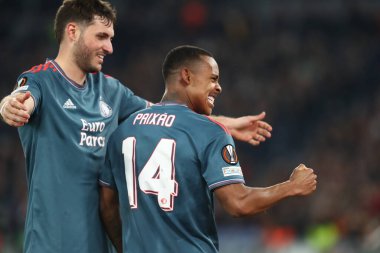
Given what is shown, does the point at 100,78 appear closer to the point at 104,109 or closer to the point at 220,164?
the point at 104,109

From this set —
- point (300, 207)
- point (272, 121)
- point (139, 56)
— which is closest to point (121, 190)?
point (300, 207)

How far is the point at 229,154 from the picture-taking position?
489 centimetres

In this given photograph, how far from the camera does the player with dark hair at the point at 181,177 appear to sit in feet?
15.8

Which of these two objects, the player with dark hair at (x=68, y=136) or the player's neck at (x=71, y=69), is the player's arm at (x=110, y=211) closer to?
the player with dark hair at (x=68, y=136)

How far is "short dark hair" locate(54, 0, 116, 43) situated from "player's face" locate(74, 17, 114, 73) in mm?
50

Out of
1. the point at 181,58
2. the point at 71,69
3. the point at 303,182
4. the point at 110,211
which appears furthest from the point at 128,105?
the point at 303,182

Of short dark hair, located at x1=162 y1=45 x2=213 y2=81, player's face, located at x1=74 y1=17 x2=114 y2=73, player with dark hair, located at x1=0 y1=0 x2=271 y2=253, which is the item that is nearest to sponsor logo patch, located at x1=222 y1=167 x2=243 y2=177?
short dark hair, located at x1=162 y1=45 x2=213 y2=81

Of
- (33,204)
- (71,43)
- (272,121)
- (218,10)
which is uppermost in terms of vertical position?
(218,10)

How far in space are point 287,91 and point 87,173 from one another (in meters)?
11.5

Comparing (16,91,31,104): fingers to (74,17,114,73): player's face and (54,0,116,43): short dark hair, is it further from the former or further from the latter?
(54,0,116,43): short dark hair

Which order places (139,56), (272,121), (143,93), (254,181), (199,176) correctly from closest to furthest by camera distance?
(199,176) → (254,181) → (272,121) → (143,93) → (139,56)

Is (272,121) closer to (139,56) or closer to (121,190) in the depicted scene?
(139,56)

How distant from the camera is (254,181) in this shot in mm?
14492

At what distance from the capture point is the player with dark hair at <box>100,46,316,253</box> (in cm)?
482
